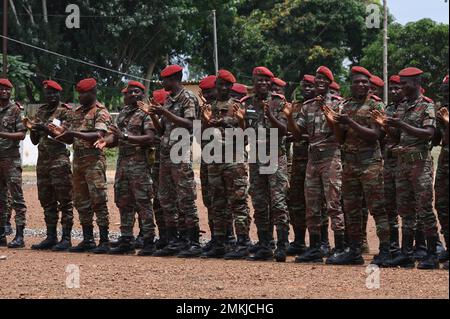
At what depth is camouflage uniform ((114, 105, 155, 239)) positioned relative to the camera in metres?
11.5

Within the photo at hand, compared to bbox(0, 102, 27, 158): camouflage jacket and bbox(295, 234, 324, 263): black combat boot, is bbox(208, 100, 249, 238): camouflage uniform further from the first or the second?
bbox(0, 102, 27, 158): camouflage jacket

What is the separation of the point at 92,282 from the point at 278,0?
129 ft

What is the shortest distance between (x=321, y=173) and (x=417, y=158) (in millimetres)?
1131

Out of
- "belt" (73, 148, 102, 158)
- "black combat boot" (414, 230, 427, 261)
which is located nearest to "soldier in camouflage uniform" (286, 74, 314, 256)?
"black combat boot" (414, 230, 427, 261)

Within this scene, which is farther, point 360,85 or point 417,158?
point 360,85

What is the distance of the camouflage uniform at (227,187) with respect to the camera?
10.8 meters

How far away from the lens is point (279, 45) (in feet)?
147

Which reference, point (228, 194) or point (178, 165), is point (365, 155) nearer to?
point (228, 194)

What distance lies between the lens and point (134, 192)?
1152 cm

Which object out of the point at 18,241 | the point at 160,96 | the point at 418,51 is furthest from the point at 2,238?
the point at 418,51

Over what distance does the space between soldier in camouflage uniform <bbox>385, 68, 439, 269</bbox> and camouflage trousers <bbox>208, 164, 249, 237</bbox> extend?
1.84 m

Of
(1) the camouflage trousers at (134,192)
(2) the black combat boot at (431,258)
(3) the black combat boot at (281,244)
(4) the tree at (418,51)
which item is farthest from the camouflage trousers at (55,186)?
(4) the tree at (418,51)

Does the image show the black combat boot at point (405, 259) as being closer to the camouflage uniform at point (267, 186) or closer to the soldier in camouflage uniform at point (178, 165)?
the camouflage uniform at point (267, 186)

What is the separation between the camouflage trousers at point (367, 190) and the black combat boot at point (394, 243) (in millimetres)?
452
